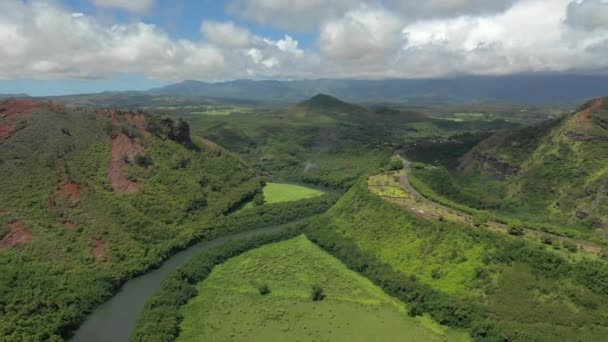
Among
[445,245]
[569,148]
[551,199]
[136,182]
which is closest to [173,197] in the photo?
[136,182]

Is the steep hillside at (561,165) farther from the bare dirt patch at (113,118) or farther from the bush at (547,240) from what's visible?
the bare dirt patch at (113,118)

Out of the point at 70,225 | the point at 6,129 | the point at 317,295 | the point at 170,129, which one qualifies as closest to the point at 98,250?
the point at 70,225

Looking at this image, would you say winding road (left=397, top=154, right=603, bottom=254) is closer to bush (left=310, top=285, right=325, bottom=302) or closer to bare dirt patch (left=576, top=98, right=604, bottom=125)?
bush (left=310, top=285, right=325, bottom=302)

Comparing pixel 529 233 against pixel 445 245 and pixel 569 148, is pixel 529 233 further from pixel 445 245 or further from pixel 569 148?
pixel 569 148

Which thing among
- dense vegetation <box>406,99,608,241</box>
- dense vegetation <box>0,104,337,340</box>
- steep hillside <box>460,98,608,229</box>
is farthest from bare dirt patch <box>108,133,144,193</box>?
steep hillside <box>460,98,608,229</box>

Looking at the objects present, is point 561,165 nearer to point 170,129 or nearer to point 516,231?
point 516,231
